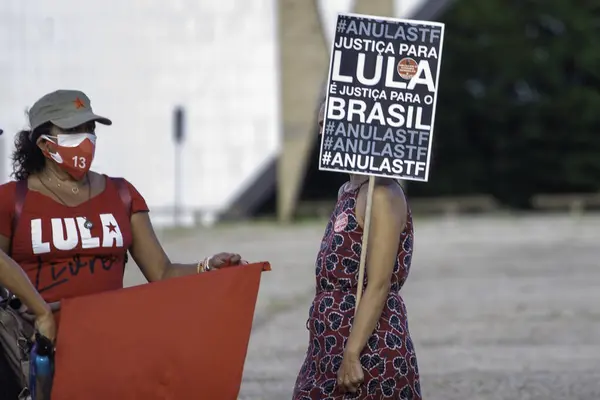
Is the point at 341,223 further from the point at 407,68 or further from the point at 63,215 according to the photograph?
the point at 63,215

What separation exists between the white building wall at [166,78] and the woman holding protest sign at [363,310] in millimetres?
31643

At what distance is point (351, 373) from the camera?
5.37m

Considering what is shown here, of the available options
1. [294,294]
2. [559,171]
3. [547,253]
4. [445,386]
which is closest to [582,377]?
[445,386]

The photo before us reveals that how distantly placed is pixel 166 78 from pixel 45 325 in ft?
109

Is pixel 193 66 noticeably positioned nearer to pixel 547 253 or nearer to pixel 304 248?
pixel 304 248

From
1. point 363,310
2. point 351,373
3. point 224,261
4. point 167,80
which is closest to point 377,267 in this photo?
point 363,310

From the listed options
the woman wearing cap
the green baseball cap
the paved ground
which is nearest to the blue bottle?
the woman wearing cap

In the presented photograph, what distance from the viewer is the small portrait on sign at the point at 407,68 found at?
570 centimetres

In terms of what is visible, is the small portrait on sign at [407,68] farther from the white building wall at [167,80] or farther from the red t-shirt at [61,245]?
the white building wall at [167,80]

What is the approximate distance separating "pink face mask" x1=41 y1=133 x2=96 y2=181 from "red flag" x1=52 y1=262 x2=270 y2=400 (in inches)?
20.4

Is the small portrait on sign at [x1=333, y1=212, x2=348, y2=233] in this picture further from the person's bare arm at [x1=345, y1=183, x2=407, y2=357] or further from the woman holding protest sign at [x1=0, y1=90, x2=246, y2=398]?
the woman holding protest sign at [x1=0, y1=90, x2=246, y2=398]

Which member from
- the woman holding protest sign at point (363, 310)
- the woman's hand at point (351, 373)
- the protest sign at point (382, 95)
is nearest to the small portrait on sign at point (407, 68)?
the protest sign at point (382, 95)

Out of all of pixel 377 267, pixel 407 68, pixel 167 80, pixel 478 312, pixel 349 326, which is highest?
pixel 407 68

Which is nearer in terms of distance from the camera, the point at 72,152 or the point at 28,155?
the point at 72,152
